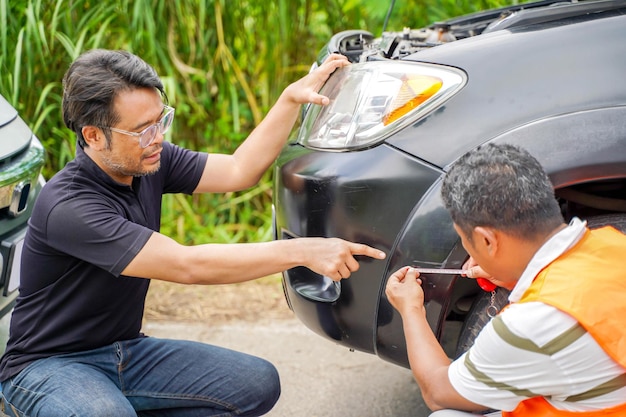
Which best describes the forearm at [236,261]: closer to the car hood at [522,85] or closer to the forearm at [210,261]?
the forearm at [210,261]

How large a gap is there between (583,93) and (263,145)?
43.1 inches

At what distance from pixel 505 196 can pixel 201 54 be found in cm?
356

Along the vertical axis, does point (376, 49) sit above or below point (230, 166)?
above

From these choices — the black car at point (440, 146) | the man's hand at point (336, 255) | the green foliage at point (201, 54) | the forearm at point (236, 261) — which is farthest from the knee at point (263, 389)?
the green foliage at point (201, 54)

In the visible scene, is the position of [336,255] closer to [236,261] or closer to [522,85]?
[236,261]

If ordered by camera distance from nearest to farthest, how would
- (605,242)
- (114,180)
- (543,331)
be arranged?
(543,331) < (605,242) < (114,180)

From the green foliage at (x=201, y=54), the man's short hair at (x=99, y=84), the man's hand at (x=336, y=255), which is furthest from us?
the green foliage at (x=201, y=54)

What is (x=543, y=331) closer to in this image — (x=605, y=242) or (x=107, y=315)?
(x=605, y=242)

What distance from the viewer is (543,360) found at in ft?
5.03

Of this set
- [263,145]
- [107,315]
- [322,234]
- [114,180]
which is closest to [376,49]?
[263,145]

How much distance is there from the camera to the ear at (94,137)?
2.23 m

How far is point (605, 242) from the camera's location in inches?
64.4

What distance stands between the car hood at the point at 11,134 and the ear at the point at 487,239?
1.75 meters

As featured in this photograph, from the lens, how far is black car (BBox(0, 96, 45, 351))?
8.82 feet
